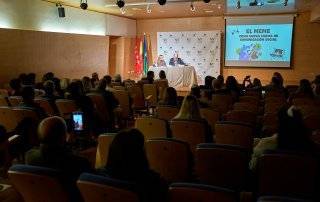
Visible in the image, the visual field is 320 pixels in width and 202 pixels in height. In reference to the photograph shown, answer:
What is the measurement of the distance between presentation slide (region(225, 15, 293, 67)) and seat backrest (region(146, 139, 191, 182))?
1258 cm

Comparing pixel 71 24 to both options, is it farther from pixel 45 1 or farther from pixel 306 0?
pixel 306 0

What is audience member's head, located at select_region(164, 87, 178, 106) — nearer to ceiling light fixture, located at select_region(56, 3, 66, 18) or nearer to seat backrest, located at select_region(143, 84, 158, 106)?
seat backrest, located at select_region(143, 84, 158, 106)

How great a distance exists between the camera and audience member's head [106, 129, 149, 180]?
2178 mm

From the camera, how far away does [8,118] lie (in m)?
5.03

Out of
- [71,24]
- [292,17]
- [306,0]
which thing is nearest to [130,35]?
[71,24]

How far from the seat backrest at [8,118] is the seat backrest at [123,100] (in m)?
2.95

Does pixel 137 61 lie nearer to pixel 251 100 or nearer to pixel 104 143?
pixel 251 100

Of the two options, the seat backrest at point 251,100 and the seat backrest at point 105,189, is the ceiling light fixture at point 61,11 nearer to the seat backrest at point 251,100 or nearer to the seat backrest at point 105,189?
the seat backrest at point 251,100

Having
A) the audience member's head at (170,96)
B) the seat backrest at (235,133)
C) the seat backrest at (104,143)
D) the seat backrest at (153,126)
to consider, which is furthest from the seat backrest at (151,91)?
the seat backrest at (104,143)

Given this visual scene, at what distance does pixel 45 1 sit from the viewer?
1109 cm

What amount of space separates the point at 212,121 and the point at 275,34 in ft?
34.5

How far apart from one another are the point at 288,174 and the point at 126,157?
1.36 meters

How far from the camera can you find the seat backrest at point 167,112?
5457 mm

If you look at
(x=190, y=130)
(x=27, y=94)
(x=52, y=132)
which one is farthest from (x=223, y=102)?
(x=52, y=132)
